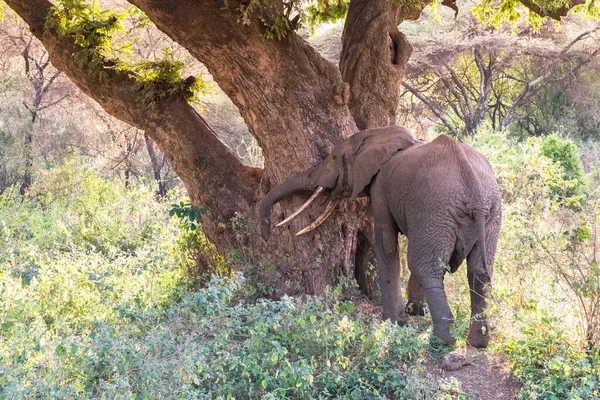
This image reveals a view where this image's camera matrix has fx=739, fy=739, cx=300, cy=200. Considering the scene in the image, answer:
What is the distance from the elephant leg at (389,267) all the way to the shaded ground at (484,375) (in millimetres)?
916

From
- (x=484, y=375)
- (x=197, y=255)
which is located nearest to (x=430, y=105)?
(x=197, y=255)

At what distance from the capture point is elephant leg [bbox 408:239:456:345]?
604 cm

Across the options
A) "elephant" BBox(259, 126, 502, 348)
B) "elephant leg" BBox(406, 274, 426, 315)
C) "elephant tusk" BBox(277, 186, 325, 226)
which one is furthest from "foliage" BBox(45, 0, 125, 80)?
"elephant leg" BBox(406, 274, 426, 315)

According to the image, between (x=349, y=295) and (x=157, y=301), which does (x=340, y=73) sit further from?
(x=157, y=301)

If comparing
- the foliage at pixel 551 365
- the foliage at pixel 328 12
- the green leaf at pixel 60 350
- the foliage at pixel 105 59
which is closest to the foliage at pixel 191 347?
the green leaf at pixel 60 350

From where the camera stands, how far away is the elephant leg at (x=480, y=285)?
238 inches

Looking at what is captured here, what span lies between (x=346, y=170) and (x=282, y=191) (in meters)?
0.76

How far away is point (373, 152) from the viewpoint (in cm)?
677

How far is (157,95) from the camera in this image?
8.27m

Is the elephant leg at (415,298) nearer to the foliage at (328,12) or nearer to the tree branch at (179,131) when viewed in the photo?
the tree branch at (179,131)

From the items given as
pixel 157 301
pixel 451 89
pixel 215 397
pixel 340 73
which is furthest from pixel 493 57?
pixel 215 397

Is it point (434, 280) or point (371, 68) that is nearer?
point (434, 280)

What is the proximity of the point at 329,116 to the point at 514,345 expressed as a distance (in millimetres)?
3007

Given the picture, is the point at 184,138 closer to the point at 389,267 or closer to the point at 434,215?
the point at 389,267
